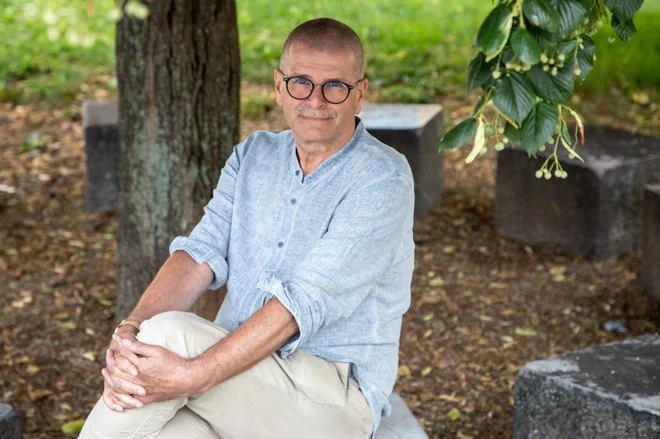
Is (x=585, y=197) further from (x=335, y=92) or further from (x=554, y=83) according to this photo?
(x=554, y=83)

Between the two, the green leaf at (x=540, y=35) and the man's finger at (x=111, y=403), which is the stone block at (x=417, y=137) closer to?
the man's finger at (x=111, y=403)

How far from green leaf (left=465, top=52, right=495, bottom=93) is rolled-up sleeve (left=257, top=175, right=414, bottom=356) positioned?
0.67 metres

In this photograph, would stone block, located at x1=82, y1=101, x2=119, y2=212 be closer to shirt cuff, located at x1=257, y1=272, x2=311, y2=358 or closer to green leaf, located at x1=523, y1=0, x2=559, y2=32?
shirt cuff, located at x1=257, y1=272, x2=311, y2=358

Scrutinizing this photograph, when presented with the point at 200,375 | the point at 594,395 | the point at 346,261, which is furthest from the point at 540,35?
the point at 594,395

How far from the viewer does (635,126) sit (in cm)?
757

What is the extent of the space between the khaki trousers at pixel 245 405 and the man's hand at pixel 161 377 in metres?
0.04

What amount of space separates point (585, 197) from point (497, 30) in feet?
12.3

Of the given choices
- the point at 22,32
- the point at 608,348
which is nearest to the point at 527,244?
the point at 608,348

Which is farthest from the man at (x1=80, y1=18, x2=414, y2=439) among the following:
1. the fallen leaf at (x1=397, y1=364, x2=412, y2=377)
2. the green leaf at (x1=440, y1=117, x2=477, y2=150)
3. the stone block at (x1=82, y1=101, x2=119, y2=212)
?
the stone block at (x1=82, y1=101, x2=119, y2=212)

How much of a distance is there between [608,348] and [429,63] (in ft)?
18.9

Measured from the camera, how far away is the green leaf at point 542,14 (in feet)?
6.07

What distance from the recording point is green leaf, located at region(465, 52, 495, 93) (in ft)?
6.75

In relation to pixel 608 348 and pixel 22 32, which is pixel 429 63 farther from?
pixel 608 348

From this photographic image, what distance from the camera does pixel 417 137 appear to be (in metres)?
5.94
